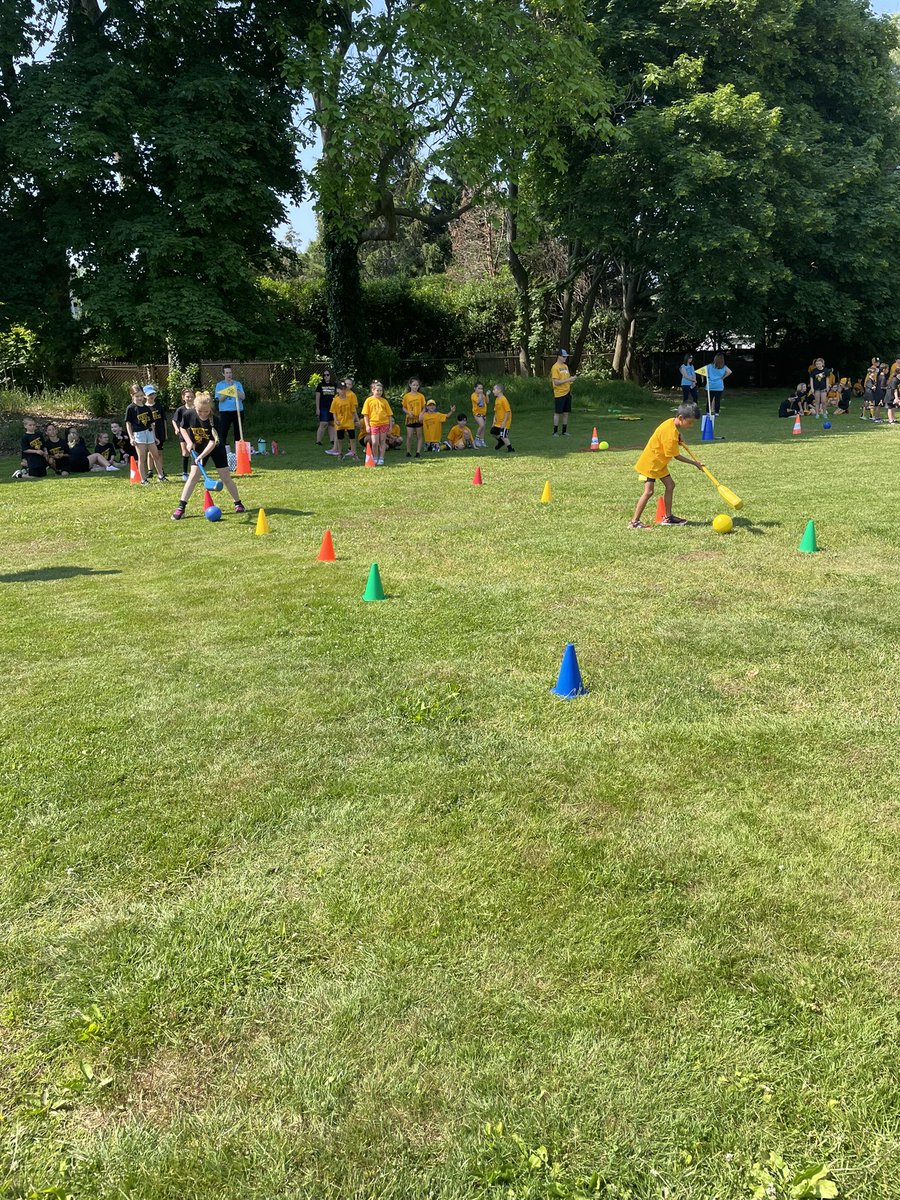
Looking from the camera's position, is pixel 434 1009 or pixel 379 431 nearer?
pixel 434 1009

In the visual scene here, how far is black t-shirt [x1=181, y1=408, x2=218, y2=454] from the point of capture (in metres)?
11.2

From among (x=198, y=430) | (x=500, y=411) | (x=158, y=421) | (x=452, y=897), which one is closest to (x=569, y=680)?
(x=452, y=897)

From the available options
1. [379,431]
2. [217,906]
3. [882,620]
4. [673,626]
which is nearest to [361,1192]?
[217,906]

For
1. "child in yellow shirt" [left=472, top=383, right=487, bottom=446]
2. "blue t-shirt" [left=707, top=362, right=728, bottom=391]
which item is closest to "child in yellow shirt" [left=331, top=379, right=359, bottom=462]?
"child in yellow shirt" [left=472, top=383, right=487, bottom=446]

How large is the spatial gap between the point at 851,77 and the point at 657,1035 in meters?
35.1

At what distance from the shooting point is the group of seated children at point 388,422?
1620cm

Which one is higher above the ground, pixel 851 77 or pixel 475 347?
pixel 851 77

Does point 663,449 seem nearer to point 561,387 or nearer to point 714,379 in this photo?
point 561,387

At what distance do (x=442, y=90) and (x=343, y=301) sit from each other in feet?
23.9

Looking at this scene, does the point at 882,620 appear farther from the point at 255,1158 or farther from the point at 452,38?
the point at 452,38

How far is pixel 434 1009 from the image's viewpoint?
2754 mm

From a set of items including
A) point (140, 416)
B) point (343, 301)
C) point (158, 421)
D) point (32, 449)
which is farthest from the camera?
point (343, 301)

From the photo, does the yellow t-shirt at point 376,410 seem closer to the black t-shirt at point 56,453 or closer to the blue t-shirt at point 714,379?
the black t-shirt at point 56,453

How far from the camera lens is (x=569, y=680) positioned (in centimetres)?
514
